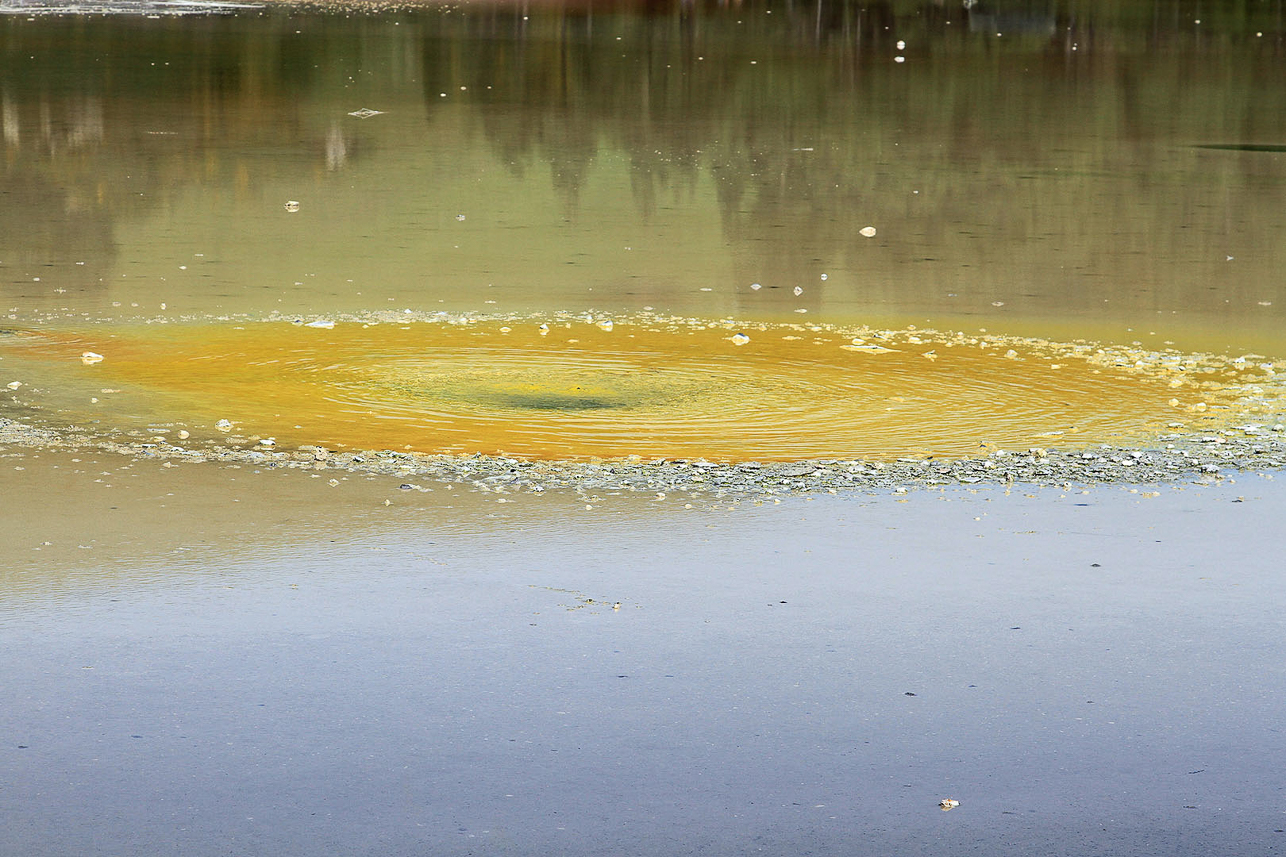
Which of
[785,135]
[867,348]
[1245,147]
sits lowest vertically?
[867,348]

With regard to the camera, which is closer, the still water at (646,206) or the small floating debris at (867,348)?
the still water at (646,206)

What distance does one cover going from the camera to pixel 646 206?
17.8 m

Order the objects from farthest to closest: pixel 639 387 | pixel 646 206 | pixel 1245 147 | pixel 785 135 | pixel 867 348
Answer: pixel 785 135 < pixel 1245 147 < pixel 646 206 < pixel 867 348 < pixel 639 387

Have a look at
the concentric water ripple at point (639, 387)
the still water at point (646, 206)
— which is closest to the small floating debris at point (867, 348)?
the concentric water ripple at point (639, 387)

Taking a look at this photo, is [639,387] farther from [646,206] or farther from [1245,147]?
[1245,147]

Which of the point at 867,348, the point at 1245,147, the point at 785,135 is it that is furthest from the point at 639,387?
the point at 1245,147

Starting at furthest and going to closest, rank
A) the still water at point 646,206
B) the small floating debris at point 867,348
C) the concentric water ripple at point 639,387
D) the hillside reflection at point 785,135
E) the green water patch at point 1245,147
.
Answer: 1. the green water patch at point 1245,147
2. the hillside reflection at point 785,135
3. the small floating debris at point 867,348
4. the still water at point 646,206
5. the concentric water ripple at point 639,387

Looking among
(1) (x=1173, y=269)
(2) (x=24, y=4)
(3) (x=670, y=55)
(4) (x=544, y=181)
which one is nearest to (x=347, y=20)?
(2) (x=24, y=4)

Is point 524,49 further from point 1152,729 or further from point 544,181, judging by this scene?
point 1152,729

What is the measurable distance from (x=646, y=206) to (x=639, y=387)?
789 cm

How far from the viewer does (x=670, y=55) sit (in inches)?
1282

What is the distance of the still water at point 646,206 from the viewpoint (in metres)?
10.6

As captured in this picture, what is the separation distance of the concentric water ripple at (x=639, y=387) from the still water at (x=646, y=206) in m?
0.05

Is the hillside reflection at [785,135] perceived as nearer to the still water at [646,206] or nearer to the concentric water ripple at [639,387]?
the still water at [646,206]
